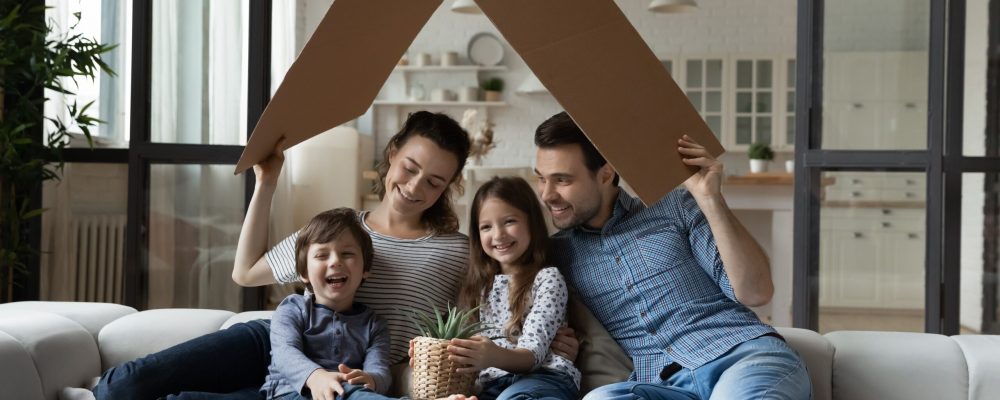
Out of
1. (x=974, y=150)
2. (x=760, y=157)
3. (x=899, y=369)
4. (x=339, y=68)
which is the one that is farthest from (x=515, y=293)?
(x=760, y=157)

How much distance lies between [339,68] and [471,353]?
0.59 meters

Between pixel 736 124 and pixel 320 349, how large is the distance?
637 centimetres

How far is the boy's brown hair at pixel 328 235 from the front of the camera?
6.84 ft

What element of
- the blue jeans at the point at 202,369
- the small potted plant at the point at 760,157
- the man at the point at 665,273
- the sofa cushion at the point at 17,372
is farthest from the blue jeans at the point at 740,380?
the small potted plant at the point at 760,157

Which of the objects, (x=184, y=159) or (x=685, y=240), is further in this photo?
(x=184, y=159)

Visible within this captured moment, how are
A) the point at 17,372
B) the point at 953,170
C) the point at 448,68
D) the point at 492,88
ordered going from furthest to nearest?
the point at 492,88 → the point at 448,68 → the point at 953,170 → the point at 17,372

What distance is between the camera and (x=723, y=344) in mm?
2027

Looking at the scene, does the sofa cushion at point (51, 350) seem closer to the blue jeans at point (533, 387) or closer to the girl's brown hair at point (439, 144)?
the girl's brown hair at point (439, 144)

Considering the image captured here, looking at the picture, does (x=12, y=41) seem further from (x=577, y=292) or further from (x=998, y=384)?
(x=998, y=384)

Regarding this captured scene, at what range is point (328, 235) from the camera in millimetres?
2076

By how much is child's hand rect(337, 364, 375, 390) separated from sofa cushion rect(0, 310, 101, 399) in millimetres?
649

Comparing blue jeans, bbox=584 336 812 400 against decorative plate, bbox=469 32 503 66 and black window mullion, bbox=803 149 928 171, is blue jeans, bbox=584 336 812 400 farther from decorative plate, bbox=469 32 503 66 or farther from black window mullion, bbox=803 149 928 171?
decorative plate, bbox=469 32 503 66

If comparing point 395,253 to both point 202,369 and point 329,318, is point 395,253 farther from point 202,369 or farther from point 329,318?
point 202,369

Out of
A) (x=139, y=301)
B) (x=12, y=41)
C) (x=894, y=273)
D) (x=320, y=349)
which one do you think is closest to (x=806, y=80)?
(x=894, y=273)
